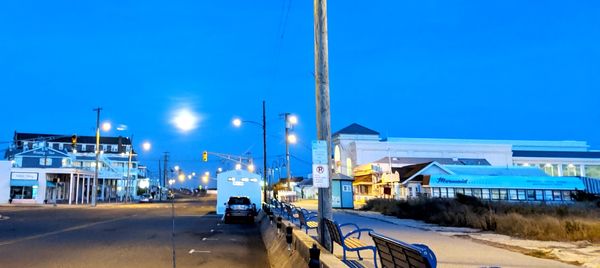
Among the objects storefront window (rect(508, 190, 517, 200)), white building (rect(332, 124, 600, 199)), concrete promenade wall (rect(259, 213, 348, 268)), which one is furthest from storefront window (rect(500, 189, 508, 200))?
concrete promenade wall (rect(259, 213, 348, 268))

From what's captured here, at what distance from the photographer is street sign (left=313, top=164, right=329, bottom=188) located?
31.3ft

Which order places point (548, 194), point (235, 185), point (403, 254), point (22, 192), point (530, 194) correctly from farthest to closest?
point (22, 192), point (530, 194), point (548, 194), point (235, 185), point (403, 254)

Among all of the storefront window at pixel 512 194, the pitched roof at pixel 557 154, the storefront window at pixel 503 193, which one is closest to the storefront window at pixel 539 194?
the storefront window at pixel 512 194

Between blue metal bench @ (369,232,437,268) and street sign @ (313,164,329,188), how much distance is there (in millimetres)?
3292

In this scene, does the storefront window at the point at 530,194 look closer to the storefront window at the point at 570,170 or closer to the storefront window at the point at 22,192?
the storefront window at the point at 570,170

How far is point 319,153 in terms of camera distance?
31.7ft

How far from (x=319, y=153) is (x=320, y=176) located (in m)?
0.47

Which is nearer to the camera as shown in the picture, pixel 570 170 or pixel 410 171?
pixel 410 171

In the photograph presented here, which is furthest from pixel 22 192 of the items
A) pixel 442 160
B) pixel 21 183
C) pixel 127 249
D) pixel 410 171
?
pixel 127 249

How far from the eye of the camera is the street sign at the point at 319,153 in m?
9.62

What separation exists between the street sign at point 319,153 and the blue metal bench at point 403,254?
3.44m

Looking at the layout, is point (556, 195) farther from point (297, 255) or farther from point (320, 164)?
point (320, 164)

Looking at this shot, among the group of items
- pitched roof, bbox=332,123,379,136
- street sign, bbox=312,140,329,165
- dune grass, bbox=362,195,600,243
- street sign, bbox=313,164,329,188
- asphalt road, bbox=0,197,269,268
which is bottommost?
asphalt road, bbox=0,197,269,268

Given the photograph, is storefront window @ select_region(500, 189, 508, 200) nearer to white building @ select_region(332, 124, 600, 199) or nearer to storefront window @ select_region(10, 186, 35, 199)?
white building @ select_region(332, 124, 600, 199)
